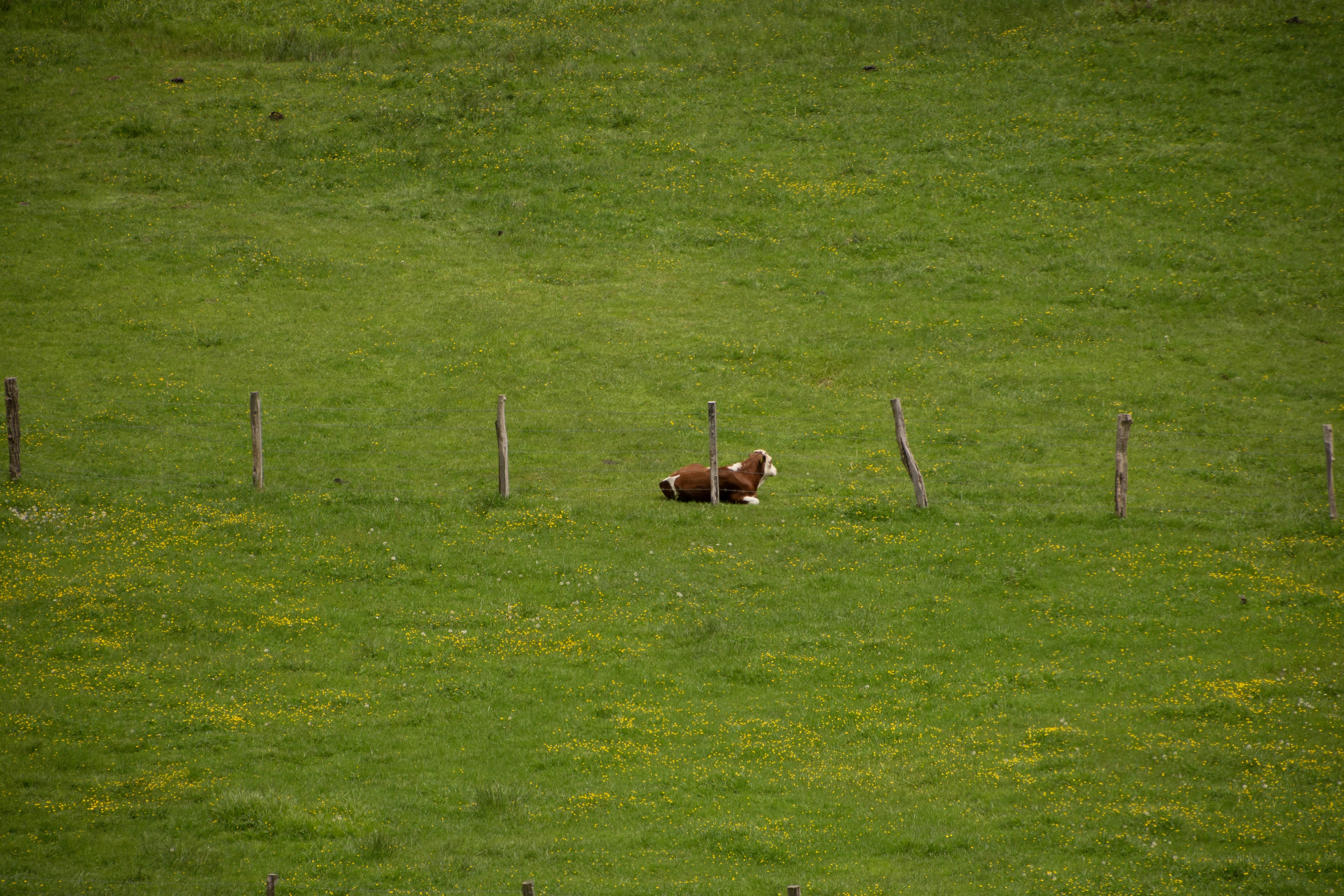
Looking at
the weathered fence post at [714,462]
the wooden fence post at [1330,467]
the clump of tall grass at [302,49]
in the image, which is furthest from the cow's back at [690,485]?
the clump of tall grass at [302,49]

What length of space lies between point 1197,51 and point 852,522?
38225 millimetres

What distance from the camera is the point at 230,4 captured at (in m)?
57.3

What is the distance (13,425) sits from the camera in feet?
77.2

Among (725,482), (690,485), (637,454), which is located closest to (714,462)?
(725,482)

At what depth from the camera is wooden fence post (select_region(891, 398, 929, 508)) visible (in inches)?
938

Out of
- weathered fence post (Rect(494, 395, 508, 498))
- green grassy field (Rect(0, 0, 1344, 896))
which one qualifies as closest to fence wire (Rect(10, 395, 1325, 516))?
green grassy field (Rect(0, 0, 1344, 896))

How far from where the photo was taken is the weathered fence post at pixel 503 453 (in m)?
24.2

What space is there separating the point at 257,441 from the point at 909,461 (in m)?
13.5

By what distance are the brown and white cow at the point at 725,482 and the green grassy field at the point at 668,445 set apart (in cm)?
96

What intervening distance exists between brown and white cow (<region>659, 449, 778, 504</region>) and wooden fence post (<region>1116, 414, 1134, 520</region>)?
279 inches

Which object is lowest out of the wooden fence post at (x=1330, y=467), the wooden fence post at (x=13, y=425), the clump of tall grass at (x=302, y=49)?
the wooden fence post at (x=1330, y=467)

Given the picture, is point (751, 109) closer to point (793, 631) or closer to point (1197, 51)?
point (1197, 51)

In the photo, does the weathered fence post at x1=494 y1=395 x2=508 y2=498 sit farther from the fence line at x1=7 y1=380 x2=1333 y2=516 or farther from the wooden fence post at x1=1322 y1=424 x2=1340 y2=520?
the wooden fence post at x1=1322 y1=424 x2=1340 y2=520

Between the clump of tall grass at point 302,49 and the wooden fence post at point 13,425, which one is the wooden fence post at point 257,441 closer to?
the wooden fence post at point 13,425
